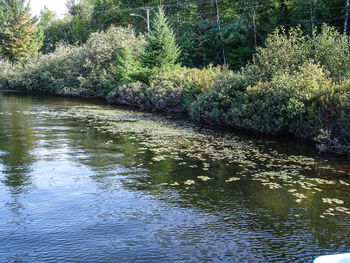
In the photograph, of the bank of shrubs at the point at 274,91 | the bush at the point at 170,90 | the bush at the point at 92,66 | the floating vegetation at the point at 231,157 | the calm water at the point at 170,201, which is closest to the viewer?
the calm water at the point at 170,201

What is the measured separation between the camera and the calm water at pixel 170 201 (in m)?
6.51

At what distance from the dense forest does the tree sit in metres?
0.20

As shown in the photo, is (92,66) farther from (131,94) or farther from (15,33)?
Answer: (15,33)

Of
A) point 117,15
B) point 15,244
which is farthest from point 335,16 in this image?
point 117,15

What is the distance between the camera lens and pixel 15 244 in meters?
6.57

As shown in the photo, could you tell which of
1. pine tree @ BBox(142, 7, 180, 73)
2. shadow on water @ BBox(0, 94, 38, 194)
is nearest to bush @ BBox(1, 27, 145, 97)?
pine tree @ BBox(142, 7, 180, 73)

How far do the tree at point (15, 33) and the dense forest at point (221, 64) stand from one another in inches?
7.9

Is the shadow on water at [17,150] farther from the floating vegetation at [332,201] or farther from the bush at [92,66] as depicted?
the bush at [92,66]

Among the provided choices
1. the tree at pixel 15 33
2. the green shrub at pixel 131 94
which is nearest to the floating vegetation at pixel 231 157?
the green shrub at pixel 131 94

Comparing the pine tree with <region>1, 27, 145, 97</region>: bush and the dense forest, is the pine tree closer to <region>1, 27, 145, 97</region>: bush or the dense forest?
the dense forest

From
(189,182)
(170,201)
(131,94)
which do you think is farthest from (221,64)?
(170,201)

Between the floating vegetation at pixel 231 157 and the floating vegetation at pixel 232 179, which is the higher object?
the floating vegetation at pixel 231 157

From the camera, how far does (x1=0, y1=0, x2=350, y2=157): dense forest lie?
16.1 m

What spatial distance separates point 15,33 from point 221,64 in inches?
1801
